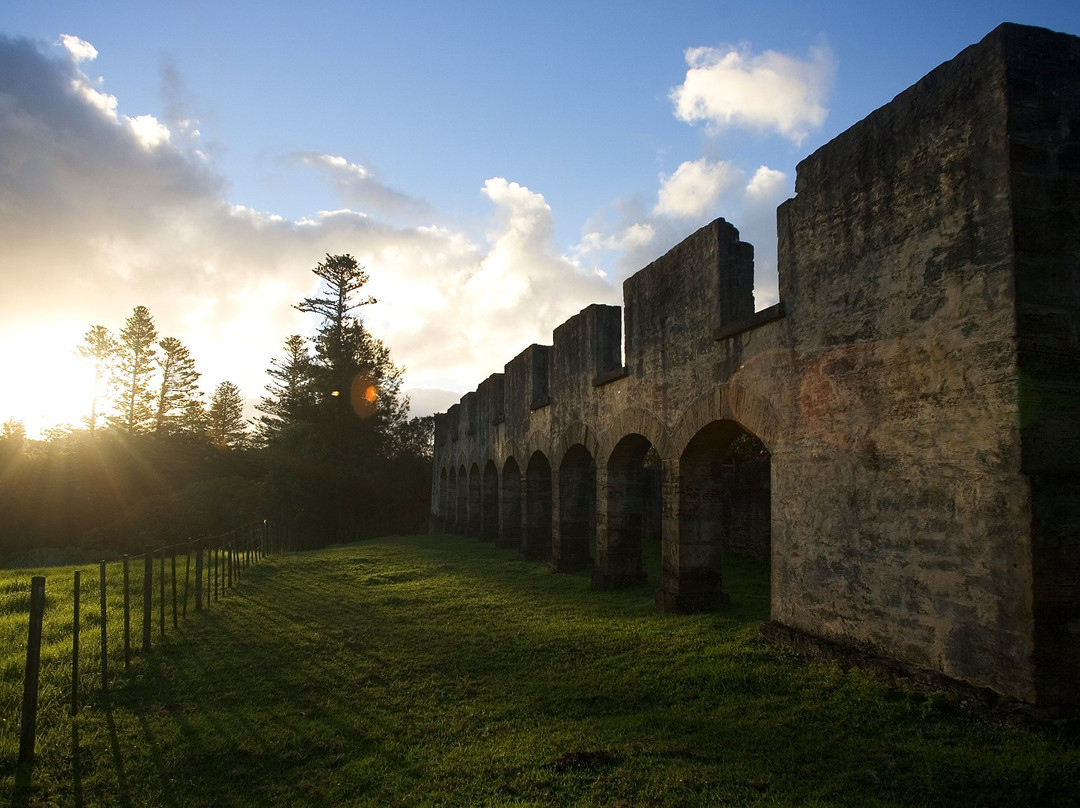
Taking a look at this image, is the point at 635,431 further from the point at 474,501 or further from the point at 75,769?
the point at 474,501

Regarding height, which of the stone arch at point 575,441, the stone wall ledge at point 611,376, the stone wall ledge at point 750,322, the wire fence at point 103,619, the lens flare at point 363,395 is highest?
the lens flare at point 363,395

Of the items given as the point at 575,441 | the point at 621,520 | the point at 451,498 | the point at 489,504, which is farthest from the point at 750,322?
the point at 451,498

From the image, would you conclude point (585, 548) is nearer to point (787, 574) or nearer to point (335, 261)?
point (787, 574)

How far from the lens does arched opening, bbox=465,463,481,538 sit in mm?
21703

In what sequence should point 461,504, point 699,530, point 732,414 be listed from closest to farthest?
1. point 732,414
2. point 699,530
3. point 461,504

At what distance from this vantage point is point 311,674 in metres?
6.25

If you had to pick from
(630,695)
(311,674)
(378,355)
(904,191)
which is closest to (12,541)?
(378,355)

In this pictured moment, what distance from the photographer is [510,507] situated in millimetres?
17797

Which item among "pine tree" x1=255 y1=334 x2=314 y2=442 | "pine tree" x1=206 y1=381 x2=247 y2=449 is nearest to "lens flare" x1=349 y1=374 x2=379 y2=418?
"pine tree" x1=255 y1=334 x2=314 y2=442

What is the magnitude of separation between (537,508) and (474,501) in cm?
714

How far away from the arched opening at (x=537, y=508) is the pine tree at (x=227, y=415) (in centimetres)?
3750

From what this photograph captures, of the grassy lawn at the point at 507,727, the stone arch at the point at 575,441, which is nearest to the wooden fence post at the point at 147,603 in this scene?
the grassy lawn at the point at 507,727

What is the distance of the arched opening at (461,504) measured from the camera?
2311cm

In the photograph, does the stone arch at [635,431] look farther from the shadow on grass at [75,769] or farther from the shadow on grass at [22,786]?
the shadow on grass at [22,786]
